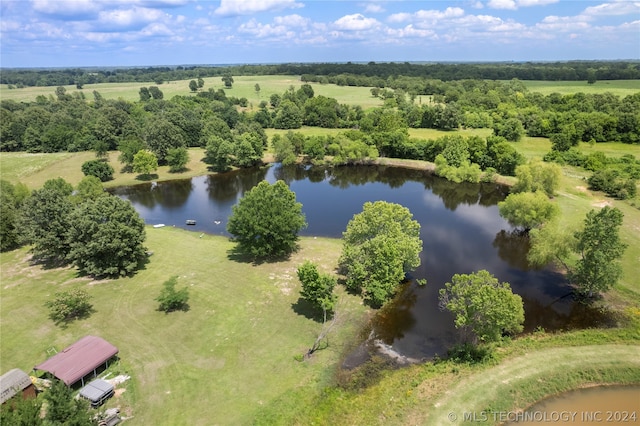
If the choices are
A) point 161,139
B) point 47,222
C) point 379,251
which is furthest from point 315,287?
point 161,139

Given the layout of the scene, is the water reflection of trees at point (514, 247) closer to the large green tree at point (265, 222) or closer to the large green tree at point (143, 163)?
the large green tree at point (265, 222)

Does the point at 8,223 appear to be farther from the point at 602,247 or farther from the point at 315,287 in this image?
the point at 602,247

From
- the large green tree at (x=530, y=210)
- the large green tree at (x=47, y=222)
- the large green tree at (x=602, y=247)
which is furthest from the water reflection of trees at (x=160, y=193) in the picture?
the large green tree at (x=602, y=247)

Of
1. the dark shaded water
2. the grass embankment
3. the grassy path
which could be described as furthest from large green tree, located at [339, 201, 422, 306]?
the grassy path

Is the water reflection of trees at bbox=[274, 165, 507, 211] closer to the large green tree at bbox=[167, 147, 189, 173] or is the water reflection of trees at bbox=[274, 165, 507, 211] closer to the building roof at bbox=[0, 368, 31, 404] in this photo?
the large green tree at bbox=[167, 147, 189, 173]

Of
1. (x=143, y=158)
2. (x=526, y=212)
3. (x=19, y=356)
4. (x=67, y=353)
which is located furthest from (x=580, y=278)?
(x=143, y=158)

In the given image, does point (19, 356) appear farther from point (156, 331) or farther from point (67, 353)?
point (156, 331)
